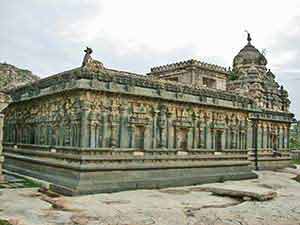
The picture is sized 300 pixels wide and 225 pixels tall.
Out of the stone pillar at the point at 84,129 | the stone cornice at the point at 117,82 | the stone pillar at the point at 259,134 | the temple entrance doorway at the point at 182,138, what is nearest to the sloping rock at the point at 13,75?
the stone cornice at the point at 117,82

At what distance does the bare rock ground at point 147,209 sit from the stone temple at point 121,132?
1497 millimetres

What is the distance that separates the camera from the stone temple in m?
15.8

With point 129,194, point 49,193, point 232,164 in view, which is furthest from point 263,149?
point 49,193

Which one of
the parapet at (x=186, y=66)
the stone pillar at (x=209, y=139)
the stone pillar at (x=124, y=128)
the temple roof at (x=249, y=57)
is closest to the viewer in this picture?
the stone pillar at (x=124, y=128)

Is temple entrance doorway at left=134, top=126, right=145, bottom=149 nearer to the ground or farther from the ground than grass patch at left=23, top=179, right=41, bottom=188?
farther from the ground

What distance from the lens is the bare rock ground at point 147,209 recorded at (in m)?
10.5

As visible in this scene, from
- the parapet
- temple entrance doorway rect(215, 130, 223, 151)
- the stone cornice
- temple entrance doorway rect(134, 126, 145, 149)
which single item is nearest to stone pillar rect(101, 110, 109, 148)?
the stone cornice

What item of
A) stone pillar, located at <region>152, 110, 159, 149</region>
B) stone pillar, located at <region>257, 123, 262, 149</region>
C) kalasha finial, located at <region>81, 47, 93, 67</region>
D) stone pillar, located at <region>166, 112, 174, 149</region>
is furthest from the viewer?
stone pillar, located at <region>257, 123, 262, 149</region>

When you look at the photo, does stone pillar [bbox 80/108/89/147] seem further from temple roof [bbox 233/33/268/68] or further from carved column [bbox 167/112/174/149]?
temple roof [bbox 233/33/268/68]

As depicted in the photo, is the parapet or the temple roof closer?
the parapet

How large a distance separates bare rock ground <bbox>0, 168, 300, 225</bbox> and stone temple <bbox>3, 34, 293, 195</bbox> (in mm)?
1497

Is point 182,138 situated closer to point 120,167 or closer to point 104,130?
point 120,167

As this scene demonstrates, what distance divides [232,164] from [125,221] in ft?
42.3

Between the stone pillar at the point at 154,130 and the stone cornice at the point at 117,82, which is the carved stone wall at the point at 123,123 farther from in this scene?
the stone cornice at the point at 117,82
